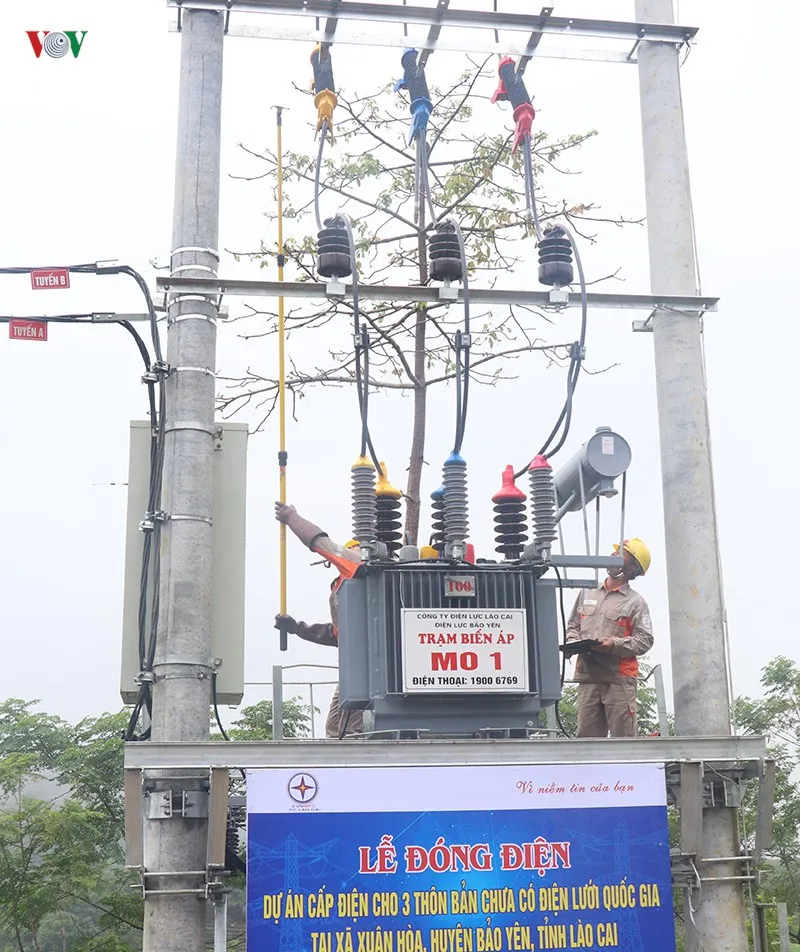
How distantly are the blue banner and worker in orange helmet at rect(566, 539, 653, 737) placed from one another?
1865mm

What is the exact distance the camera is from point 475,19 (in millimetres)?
8031

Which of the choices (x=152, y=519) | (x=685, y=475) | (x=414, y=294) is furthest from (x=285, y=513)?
(x=685, y=475)

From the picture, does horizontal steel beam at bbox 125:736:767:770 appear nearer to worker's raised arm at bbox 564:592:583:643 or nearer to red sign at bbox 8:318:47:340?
worker's raised arm at bbox 564:592:583:643

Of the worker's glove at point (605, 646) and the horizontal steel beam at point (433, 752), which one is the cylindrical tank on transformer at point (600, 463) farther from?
the horizontal steel beam at point (433, 752)

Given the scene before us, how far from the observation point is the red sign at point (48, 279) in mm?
Answer: 7285

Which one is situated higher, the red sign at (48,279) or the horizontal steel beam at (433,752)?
the red sign at (48,279)

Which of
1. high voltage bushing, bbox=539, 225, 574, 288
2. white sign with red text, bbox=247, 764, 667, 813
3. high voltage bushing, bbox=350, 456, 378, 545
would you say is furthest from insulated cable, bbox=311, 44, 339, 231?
white sign with red text, bbox=247, 764, 667, 813

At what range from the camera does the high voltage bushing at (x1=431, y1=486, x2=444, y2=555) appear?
283 inches

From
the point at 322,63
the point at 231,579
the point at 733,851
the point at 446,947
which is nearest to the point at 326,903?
the point at 446,947

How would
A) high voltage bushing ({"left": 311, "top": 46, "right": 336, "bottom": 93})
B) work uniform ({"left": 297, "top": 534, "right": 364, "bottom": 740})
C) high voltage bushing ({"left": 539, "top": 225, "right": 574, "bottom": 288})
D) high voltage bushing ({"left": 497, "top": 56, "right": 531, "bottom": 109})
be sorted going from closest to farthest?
work uniform ({"left": 297, "top": 534, "right": 364, "bottom": 740}) < high voltage bushing ({"left": 539, "top": 225, "right": 574, "bottom": 288}) < high voltage bushing ({"left": 311, "top": 46, "right": 336, "bottom": 93}) < high voltage bushing ({"left": 497, "top": 56, "right": 531, "bottom": 109})

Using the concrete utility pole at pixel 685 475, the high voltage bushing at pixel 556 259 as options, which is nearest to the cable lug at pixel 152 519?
the high voltage bushing at pixel 556 259

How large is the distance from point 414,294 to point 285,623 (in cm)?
212

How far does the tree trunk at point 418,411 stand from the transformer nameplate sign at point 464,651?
21.4ft

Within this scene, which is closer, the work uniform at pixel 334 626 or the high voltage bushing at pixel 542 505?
the high voltage bushing at pixel 542 505
